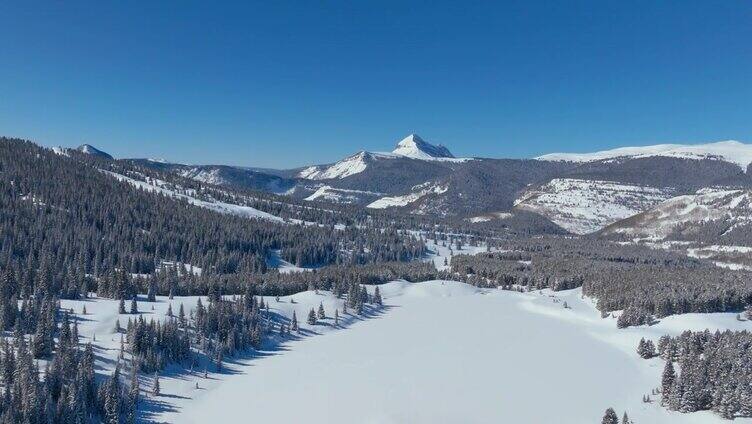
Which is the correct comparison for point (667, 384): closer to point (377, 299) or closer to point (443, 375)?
point (443, 375)

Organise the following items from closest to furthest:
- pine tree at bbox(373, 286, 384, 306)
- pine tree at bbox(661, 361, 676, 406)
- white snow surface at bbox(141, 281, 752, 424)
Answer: white snow surface at bbox(141, 281, 752, 424)
pine tree at bbox(661, 361, 676, 406)
pine tree at bbox(373, 286, 384, 306)

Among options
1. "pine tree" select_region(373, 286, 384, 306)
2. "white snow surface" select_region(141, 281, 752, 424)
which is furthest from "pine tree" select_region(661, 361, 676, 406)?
"pine tree" select_region(373, 286, 384, 306)

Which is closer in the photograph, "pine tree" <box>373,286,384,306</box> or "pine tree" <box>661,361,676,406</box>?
"pine tree" <box>661,361,676,406</box>

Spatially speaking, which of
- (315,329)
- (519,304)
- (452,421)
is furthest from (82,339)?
(519,304)

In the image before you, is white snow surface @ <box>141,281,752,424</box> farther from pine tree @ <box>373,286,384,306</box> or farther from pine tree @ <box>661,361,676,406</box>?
pine tree @ <box>373,286,384,306</box>

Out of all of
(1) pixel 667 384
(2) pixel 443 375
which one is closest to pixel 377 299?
(2) pixel 443 375

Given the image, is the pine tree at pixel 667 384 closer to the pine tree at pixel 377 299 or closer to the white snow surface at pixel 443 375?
the white snow surface at pixel 443 375

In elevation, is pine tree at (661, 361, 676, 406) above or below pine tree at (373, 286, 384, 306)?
below

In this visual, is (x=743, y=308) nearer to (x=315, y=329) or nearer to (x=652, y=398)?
(x=652, y=398)

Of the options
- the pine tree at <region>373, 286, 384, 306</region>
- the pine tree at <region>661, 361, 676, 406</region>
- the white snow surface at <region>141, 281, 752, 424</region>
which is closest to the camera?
the white snow surface at <region>141, 281, 752, 424</region>
